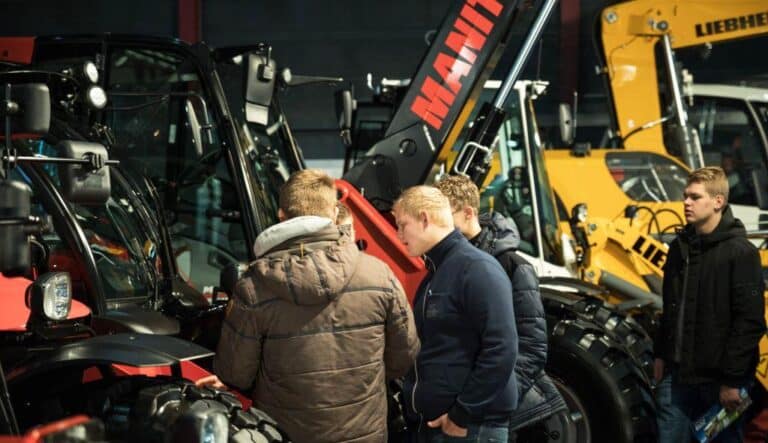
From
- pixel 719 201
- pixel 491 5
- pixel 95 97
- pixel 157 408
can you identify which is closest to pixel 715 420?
pixel 719 201

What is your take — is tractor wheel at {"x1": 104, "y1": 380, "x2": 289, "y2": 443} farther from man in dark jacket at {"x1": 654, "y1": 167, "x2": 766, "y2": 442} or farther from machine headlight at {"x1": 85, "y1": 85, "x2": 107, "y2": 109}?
man in dark jacket at {"x1": 654, "y1": 167, "x2": 766, "y2": 442}

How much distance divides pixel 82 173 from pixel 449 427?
1578 mm

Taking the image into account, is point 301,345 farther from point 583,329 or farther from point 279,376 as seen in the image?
point 583,329

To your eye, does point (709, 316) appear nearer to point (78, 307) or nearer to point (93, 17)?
point (78, 307)

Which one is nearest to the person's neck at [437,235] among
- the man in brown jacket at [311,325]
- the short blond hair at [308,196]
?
the man in brown jacket at [311,325]

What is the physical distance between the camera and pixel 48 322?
4598mm

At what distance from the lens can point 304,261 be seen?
4234mm

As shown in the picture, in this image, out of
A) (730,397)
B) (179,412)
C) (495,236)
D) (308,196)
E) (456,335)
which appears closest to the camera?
(179,412)

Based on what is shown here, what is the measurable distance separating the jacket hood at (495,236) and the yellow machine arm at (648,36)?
6.17m

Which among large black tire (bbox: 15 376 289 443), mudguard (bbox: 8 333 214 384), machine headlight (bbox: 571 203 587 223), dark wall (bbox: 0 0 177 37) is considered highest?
dark wall (bbox: 0 0 177 37)

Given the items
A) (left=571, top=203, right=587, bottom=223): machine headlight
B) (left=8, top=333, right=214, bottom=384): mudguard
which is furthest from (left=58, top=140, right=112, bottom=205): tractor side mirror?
(left=571, top=203, right=587, bottom=223): machine headlight

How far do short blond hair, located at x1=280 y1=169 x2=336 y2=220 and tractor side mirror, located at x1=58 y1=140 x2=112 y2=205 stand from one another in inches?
25.5

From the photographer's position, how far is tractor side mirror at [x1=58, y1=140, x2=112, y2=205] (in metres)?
4.22

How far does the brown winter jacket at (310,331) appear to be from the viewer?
4230 millimetres
